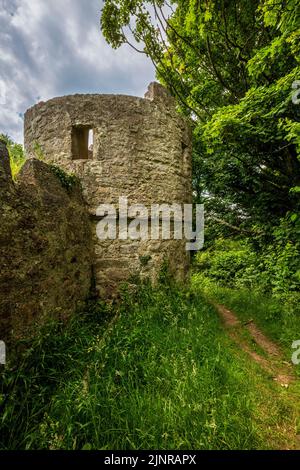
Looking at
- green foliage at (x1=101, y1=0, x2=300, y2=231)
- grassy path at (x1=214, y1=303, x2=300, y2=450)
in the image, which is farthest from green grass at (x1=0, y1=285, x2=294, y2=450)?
green foliage at (x1=101, y1=0, x2=300, y2=231)

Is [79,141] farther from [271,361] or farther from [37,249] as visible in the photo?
[271,361]

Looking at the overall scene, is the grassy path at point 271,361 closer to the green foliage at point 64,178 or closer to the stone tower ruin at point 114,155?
the stone tower ruin at point 114,155

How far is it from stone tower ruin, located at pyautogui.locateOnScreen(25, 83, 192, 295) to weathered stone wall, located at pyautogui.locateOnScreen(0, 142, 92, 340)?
0.51 metres

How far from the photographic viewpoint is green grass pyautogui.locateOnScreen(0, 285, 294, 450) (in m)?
2.22

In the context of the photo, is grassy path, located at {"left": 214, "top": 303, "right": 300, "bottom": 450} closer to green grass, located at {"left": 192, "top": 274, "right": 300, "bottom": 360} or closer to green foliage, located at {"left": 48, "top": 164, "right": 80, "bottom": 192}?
green grass, located at {"left": 192, "top": 274, "right": 300, "bottom": 360}

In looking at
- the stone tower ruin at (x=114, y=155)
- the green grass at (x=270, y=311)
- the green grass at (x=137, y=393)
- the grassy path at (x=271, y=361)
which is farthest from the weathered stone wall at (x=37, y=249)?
the green grass at (x=270, y=311)

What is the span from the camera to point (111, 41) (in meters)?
8.38

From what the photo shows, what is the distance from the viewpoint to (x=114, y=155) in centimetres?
486

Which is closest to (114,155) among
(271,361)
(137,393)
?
(137,393)

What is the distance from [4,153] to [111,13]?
25.5ft

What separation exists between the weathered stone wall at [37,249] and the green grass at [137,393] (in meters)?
0.33

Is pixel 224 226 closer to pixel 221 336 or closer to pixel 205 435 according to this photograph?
pixel 221 336

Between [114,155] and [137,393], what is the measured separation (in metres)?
3.78
